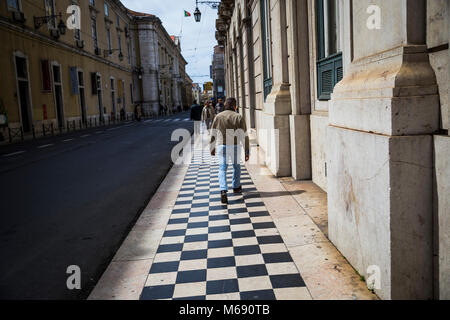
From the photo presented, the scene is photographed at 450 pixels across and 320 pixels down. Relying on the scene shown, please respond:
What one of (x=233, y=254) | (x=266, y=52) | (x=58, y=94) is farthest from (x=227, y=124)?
(x=58, y=94)

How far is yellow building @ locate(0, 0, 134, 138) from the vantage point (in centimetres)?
2242

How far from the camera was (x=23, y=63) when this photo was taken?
24250mm

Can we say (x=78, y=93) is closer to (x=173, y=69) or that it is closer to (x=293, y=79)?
(x=293, y=79)

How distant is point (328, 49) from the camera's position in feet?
21.4

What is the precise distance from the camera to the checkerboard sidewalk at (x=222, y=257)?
349 cm

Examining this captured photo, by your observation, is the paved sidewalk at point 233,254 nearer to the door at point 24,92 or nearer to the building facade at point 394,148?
the building facade at point 394,148

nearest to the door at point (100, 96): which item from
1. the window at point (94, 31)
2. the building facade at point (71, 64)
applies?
the building facade at point (71, 64)

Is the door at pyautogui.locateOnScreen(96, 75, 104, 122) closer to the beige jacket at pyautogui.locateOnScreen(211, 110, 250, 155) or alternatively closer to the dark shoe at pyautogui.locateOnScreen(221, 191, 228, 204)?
the beige jacket at pyautogui.locateOnScreen(211, 110, 250, 155)

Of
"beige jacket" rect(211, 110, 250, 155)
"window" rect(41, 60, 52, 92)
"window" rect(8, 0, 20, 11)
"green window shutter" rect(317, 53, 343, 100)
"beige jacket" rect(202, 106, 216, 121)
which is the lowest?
"beige jacket" rect(211, 110, 250, 155)

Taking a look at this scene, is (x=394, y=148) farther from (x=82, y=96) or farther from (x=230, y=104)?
(x=82, y=96)

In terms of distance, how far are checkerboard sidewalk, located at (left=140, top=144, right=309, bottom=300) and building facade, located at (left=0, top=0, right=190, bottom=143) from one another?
17.7 meters

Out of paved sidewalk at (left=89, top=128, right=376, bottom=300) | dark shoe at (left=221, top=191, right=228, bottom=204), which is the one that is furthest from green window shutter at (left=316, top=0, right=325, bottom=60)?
dark shoe at (left=221, top=191, right=228, bottom=204)
